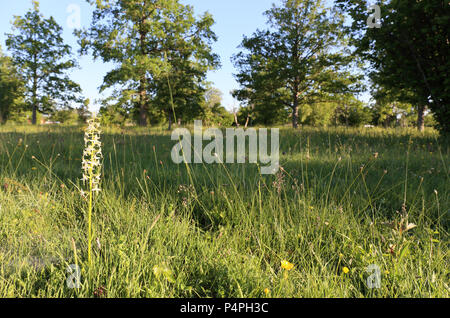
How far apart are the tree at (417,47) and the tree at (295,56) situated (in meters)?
11.9

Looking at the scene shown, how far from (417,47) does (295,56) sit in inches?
559

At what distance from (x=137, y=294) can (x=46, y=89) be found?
29698 mm

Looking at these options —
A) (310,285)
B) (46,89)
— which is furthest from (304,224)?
(46,89)

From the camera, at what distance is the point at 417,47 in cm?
666

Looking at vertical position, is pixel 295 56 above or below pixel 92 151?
above

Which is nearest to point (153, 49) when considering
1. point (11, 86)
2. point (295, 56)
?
point (295, 56)

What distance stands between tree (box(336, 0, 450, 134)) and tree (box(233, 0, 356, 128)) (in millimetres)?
11900

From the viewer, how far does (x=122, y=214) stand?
87.4 inches

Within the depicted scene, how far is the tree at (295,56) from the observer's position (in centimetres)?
1916

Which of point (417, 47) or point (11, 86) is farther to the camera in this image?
point (11, 86)

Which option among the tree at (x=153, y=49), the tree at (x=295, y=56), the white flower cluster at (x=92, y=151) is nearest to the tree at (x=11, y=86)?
the tree at (x=153, y=49)

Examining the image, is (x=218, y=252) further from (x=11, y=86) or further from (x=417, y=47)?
Answer: (x=11, y=86)

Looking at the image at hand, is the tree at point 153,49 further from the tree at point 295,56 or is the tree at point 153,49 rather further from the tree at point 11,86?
the tree at point 11,86

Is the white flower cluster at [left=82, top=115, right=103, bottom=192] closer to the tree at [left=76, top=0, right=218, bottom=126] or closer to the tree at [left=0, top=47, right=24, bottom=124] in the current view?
the tree at [left=76, top=0, right=218, bottom=126]
